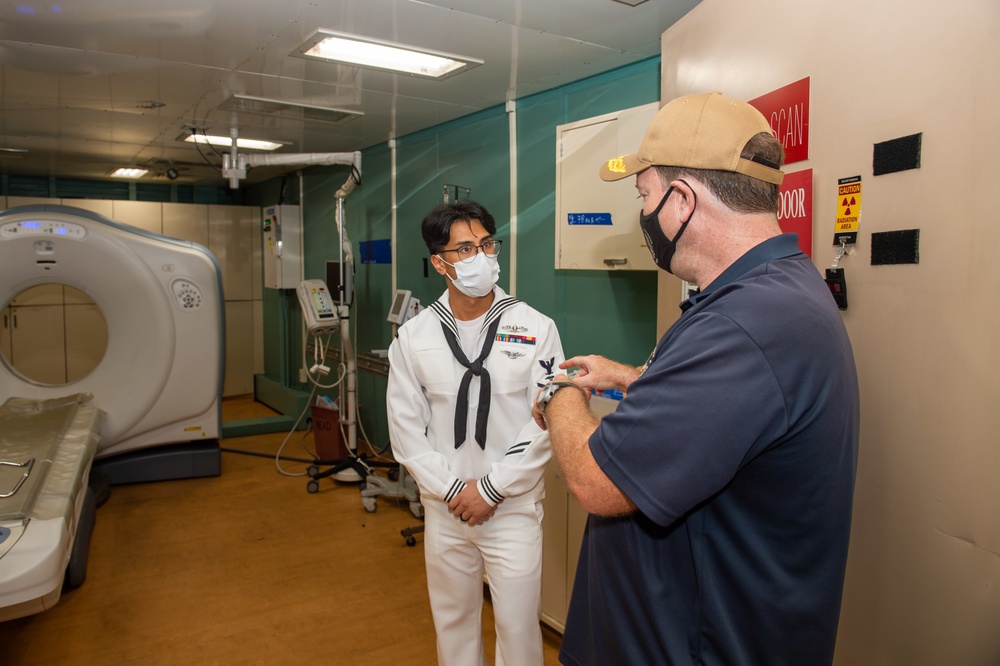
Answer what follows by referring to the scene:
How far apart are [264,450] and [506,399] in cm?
419

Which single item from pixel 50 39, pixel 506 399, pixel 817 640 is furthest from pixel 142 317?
pixel 817 640

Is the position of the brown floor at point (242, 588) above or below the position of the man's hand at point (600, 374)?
below

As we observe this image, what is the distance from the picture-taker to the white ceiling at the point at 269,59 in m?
2.55

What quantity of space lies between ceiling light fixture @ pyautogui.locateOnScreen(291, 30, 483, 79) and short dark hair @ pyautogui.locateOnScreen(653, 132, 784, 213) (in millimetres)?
2167

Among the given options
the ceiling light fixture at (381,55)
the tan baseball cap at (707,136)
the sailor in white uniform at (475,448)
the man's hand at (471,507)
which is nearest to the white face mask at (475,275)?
the sailor in white uniform at (475,448)

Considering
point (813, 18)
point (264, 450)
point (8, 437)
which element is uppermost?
point (813, 18)

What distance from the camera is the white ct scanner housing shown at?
14.0 ft

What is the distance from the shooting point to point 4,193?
7.20 metres

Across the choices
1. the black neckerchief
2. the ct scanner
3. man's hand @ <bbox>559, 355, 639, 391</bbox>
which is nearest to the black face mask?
man's hand @ <bbox>559, 355, 639, 391</bbox>

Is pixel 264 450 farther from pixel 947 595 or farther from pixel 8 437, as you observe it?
pixel 947 595

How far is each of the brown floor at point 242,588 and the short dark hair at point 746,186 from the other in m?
2.18

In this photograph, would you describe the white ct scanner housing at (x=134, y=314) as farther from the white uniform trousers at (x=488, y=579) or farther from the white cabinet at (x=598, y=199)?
the white uniform trousers at (x=488, y=579)

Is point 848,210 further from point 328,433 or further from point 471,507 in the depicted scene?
point 328,433

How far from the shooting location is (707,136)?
44.3 inches
